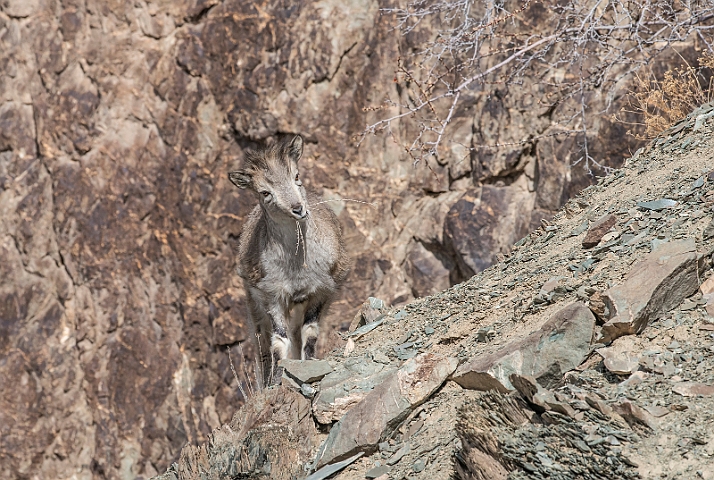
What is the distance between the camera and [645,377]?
4617 millimetres

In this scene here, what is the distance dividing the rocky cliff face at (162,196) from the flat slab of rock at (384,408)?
24.0ft

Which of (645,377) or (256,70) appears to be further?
(256,70)

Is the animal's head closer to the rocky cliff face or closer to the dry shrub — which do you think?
the dry shrub

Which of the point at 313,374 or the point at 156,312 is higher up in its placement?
the point at 313,374

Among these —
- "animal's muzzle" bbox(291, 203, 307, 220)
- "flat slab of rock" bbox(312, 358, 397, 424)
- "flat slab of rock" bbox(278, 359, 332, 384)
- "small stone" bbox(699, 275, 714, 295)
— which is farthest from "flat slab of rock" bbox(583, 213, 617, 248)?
"animal's muzzle" bbox(291, 203, 307, 220)

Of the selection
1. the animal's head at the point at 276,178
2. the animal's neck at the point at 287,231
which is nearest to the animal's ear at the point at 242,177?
the animal's head at the point at 276,178

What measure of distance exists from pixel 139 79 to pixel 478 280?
1012cm

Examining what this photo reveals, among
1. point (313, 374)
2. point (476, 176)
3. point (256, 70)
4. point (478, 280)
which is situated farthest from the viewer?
point (256, 70)

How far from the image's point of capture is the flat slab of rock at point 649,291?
4961mm

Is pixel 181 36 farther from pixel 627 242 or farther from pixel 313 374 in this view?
pixel 627 242

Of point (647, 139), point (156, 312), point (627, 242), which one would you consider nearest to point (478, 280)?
point (627, 242)

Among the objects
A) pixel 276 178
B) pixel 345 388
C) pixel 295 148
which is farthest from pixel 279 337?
pixel 345 388

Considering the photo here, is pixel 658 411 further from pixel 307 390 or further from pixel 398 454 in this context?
pixel 307 390

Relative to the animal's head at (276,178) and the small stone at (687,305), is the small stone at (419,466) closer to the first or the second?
the small stone at (687,305)
